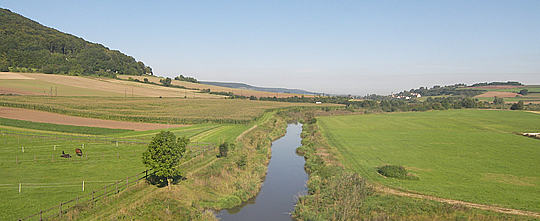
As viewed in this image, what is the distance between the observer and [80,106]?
60375 millimetres

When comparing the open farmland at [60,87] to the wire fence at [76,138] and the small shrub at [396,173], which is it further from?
the small shrub at [396,173]

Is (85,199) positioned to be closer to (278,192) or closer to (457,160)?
(278,192)

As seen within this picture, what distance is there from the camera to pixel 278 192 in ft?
95.3

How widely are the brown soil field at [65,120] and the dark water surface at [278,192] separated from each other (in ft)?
73.0

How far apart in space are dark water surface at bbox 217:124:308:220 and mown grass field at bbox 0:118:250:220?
8.83 meters

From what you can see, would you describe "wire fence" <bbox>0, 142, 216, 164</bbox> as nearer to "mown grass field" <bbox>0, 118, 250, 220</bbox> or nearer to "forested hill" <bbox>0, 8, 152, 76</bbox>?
"mown grass field" <bbox>0, 118, 250, 220</bbox>

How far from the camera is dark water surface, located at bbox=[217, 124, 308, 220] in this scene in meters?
23.4

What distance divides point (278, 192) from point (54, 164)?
1907cm

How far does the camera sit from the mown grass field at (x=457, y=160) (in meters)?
23.1

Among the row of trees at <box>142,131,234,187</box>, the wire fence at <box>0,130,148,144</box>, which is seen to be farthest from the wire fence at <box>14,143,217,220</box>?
the wire fence at <box>0,130,148,144</box>

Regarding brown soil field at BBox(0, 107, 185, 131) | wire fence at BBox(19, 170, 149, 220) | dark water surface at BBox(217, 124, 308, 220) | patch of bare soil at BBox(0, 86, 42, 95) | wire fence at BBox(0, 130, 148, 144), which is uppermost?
patch of bare soil at BBox(0, 86, 42, 95)

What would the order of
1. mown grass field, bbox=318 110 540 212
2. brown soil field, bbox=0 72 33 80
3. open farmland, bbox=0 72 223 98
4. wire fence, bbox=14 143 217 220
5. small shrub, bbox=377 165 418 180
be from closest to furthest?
1. wire fence, bbox=14 143 217 220
2. mown grass field, bbox=318 110 540 212
3. small shrub, bbox=377 165 418 180
4. open farmland, bbox=0 72 223 98
5. brown soil field, bbox=0 72 33 80

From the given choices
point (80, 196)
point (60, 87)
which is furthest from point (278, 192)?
point (60, 87)

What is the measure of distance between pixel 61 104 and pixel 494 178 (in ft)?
219
